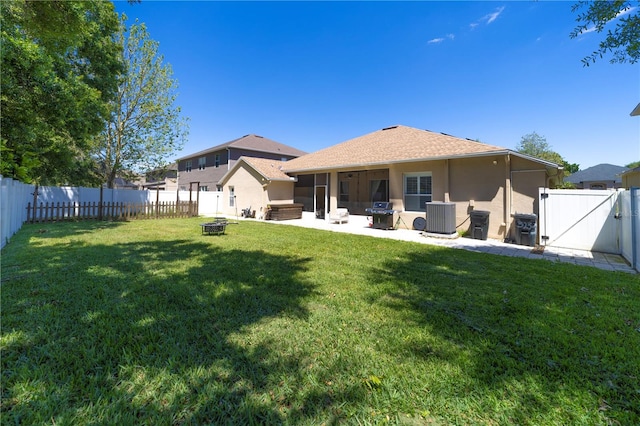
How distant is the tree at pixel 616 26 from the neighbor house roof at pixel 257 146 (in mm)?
25637

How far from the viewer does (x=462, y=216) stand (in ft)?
36.1

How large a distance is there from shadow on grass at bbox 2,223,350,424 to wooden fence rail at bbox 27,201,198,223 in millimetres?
11026

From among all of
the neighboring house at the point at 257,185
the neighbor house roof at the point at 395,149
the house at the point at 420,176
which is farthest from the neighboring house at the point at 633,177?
the neighboring house at the point at 257,185

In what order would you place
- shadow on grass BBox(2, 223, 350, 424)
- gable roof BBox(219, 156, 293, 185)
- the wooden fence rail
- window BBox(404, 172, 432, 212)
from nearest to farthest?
shadow on grass BBox(2, 223, 350, 424)
window BBox(404, 172, 432, 212)
the wooden fence rail
gable roof BBox(219, 156, 293, 185)

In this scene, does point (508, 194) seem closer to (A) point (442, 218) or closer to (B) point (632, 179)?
(A) point (442, 218)

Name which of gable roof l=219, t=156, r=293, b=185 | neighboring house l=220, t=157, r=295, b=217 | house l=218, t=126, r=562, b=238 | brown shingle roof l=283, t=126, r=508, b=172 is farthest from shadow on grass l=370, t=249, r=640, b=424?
neighboring house l=220, t=157, r=295, b=217

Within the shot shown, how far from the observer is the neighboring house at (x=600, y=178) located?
2915cm

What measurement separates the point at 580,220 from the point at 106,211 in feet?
73.3

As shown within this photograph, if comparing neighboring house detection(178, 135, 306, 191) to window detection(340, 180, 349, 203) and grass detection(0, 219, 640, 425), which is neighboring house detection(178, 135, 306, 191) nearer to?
window detection(340, 180, 349, 203)

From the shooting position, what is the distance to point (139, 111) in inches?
809

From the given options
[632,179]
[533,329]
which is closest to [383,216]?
[533,329]

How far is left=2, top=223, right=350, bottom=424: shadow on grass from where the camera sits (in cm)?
189

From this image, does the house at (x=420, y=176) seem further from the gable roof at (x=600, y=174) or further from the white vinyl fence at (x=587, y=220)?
the gable roof at (x=600, y=174)

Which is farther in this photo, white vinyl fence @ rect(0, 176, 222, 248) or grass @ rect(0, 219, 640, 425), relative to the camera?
white vinyl fence @ rect(0, 176, 222, 248)
